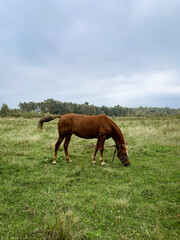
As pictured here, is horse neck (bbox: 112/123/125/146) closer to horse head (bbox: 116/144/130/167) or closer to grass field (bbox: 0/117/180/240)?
horse head (bbox: 116/144/130/167)

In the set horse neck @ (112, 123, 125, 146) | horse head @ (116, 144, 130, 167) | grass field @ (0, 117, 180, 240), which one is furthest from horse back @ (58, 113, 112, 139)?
grass field @ (0, 117, 180, 240)

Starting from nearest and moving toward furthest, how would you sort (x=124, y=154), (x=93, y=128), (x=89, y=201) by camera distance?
(x=89, y=201) < (x=124, y=154) < (x=93, y=128)

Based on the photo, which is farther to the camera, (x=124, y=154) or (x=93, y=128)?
(x=93, y=128)

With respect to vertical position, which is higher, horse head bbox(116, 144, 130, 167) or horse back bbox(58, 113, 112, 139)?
horse back bbox(58, 113, 112, 139)

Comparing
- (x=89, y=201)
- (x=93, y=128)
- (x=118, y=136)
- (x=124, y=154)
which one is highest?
(x=93, y=128)

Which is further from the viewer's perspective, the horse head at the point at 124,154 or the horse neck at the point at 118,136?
the horse neck at the point at 118,136

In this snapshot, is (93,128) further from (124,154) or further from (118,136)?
(124,154)

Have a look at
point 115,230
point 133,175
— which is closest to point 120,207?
point 115,230

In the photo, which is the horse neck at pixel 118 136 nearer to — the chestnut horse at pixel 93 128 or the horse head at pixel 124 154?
the chestnut horse at pixel 93 128

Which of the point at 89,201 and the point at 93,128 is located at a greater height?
the point at 93,128

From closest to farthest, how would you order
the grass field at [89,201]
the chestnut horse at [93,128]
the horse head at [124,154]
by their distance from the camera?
the grass field at [89,201], the horse head at [124,154], the chestnut horse at [93,128]

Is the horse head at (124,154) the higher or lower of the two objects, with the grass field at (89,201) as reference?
higher

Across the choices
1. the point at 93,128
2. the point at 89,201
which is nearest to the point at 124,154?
the point at 93,128

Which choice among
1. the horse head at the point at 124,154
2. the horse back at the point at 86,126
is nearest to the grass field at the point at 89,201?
the horse head at the point at 124,154
